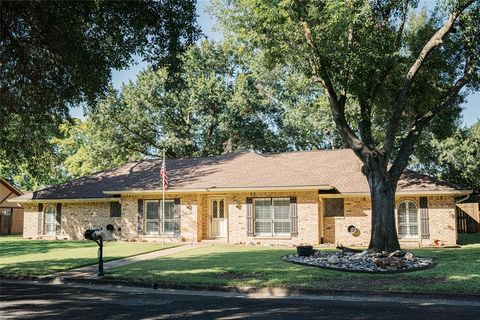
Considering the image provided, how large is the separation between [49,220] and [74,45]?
20275 millimetres

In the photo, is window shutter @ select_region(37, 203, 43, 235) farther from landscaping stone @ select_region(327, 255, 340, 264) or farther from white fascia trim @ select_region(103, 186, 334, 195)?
landscaping stone @ select_region(327, 255, 340, 264)

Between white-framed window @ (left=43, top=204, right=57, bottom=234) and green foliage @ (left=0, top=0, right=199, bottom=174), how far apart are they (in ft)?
50.5

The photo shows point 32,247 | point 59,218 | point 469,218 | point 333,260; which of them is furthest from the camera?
point 469,218

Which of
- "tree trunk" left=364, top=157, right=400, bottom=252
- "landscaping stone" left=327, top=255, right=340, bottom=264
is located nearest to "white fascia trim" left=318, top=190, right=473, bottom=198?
"tree trunk" left=364, top=157, right=400, bottom=252

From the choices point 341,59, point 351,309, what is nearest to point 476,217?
point 341,59

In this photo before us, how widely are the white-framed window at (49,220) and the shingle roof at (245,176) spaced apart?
2.84 ft

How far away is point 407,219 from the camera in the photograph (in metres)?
21.0

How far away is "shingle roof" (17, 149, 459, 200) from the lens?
21.4 m

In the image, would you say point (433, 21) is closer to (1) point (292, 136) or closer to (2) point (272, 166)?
(2) point (272, 166)

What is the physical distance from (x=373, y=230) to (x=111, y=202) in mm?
16052

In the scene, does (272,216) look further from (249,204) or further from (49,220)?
(49,220)

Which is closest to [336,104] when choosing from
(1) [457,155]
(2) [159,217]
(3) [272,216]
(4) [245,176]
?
(3) [272,216]

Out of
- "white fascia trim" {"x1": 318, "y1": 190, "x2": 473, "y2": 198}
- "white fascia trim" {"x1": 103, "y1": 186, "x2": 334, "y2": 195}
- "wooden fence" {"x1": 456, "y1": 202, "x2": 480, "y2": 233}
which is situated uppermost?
"white fascia trim" {"x1": 103, "y1": 186, "x2": 334, "y2": 195}

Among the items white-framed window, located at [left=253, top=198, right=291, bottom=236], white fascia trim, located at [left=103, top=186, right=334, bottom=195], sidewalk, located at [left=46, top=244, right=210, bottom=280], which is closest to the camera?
sidewalk, located at [left=46, top=244, right=210, bottom=280]
